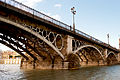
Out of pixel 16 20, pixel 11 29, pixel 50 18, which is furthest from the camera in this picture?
pixel 50 18

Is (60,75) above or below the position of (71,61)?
below

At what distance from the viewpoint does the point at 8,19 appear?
16375 millimetres

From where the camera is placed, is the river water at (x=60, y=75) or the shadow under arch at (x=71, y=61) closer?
the river water at (x=60, y=75)

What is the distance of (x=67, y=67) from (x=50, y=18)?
9007mm

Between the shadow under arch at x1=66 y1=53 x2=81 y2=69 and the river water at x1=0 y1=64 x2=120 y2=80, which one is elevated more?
the shadow under arch at x1=66 y1=53 x2=81 y2=69

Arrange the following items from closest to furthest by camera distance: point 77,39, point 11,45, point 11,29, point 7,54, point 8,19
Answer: point 8,19, point 11,29, point 11,45, point 77,39, point 7,54

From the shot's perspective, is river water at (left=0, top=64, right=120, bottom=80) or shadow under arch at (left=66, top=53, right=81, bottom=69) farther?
shadow under arch at (left=66, top=53, right=81, bottom=69)

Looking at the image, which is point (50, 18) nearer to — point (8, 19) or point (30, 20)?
point (30, 20)

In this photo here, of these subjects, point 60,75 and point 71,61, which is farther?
point 71,61

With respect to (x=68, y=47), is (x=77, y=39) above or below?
above

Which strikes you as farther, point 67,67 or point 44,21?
point 67,67

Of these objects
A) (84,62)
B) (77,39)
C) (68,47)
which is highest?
(77,39)

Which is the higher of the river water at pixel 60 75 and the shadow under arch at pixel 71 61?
the shadow under arch at pixel 71 61

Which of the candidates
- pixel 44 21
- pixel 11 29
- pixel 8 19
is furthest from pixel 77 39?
pixel 8 19
